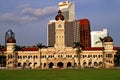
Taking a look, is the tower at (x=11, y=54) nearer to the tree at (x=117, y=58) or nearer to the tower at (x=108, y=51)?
the tower at (x=108, y=51)

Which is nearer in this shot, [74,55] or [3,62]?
[74,55]

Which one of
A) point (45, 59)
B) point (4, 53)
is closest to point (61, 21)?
point (45, 59)

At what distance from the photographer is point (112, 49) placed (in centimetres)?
14638

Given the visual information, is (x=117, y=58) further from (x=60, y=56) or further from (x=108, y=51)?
(x=60, y=56)

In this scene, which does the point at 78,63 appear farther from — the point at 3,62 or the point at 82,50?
the point at 3,62

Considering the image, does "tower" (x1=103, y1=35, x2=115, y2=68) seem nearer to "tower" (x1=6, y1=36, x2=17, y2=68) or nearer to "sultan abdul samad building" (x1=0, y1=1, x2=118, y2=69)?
"sultan abdul samad building" (x1=0, y1=1, x2=118, y2=69)

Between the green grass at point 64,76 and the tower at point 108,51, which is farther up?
the tower at point 108,51

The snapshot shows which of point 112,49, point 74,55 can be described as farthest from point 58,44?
point 112,49

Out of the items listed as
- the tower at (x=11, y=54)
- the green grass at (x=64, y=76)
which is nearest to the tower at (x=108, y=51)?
the tower at (x=11, y=54)

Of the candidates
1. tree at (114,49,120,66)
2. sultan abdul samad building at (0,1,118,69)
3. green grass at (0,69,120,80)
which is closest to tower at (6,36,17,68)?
sultan abdul samad building at (0,1,118,69)

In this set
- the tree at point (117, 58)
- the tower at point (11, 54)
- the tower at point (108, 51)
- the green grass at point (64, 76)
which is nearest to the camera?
the green grass at point (64, 76)

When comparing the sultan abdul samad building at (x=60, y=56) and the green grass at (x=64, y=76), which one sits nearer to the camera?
the green grass at (x=64, y=76)

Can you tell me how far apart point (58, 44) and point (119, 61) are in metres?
23.2

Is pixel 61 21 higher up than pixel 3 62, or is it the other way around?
pixel 61 21
